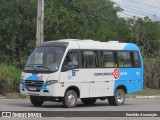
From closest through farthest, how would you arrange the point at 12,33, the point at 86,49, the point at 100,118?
the point at 100,118
the point at 86,49
the point at 12,33

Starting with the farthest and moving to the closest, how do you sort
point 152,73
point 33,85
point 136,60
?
point 152,73
point 136,60
point 33,85

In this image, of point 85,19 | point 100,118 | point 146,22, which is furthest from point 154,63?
point 100,118

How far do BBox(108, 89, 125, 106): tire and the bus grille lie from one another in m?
4.26

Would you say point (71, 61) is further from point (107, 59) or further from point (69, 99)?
point (107, 59)

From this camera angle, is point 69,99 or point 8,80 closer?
point 69,99

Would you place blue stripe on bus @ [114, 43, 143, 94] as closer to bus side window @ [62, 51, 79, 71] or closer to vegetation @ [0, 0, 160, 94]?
bus side window @ [62, 51, 79, 71]

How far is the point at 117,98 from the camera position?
23656 millimetres

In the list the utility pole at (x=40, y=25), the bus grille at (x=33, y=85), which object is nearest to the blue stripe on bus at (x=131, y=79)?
the bus grille at (x=33, y=85)

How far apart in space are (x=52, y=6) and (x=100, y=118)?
23.2 meters

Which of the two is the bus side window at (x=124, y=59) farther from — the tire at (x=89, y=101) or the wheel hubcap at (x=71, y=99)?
the wheel hubcap at (x=71, y=99)

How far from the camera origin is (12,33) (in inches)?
1448

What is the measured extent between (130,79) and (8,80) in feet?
25.2

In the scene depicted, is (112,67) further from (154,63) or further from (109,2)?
(109,2)

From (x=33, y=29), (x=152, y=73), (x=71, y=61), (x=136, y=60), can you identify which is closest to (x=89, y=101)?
(x=136, y=60)
